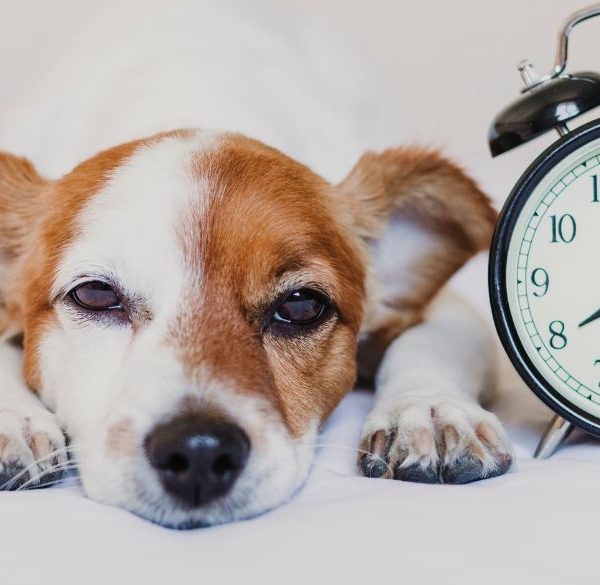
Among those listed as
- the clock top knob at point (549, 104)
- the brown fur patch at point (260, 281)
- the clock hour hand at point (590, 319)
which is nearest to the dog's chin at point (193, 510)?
the brown fur patch at point (260, 281)

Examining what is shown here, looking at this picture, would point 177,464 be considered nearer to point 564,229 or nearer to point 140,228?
point 140,228

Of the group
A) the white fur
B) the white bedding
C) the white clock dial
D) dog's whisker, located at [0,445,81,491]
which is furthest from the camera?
the white fur

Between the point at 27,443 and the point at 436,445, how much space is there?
0.66 meters

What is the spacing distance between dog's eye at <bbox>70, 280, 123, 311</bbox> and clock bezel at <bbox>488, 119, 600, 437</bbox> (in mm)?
644

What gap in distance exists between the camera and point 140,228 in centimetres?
161

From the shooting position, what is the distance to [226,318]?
1551mm

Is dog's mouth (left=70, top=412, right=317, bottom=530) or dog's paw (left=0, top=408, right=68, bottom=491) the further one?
dog's paw (left=0, top=408, right=68, bottom=491)

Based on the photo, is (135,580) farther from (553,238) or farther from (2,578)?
(553,238)

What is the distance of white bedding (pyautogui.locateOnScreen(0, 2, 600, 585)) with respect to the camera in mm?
1127

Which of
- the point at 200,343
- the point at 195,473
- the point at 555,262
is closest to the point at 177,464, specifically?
the point at 195,473

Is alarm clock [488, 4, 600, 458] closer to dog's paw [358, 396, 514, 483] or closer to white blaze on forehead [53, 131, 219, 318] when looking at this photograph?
dog's paw [358, 396, 514, 483]

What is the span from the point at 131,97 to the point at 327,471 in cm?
145

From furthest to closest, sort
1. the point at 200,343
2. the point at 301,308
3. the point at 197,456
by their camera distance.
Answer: the point at 301,308, the point at 200,343, the point at 197,456

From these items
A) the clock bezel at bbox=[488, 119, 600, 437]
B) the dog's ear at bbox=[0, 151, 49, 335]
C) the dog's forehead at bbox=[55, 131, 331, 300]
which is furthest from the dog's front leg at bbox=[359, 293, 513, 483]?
the dog's ear at bbox=[0, 151, 49, 335]
